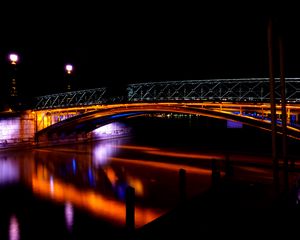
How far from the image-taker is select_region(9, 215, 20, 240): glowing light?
9449 millimetres

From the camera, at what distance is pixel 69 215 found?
37.6 feet

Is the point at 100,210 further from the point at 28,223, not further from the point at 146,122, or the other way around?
the point at 146,122

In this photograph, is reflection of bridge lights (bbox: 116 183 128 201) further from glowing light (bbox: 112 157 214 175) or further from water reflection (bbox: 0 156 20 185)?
water reflection (bbox: 0 156 20 185)

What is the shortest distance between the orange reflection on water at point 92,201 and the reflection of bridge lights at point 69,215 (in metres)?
0.33

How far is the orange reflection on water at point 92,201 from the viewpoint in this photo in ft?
36.5

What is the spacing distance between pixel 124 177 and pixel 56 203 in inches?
218

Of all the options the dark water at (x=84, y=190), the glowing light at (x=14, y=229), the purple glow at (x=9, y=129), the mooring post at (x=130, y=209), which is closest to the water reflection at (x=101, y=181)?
the dark water at (x=84, y=190)

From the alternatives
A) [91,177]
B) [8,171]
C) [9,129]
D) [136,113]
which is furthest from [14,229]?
[9,129]

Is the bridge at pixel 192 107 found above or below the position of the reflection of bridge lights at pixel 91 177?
above

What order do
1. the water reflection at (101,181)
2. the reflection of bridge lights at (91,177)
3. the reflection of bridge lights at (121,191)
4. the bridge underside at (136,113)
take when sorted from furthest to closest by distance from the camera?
the bridge underside at (136,113) < the reflection of bridge lights at (91,177) < the reflection of bridge lights at (121,191) < the water reflection at (101,181)

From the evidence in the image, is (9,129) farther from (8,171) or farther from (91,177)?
(91,177)

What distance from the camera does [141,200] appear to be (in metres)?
13.0

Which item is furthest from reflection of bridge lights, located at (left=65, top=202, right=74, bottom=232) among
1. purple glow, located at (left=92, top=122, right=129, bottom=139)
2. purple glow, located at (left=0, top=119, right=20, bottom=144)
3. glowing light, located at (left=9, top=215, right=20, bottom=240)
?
purple glow, located at (left=92, top=122, right=129, bottom=139)

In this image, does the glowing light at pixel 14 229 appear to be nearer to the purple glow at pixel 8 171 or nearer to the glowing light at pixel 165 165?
the purple glow at pixel 8 171
